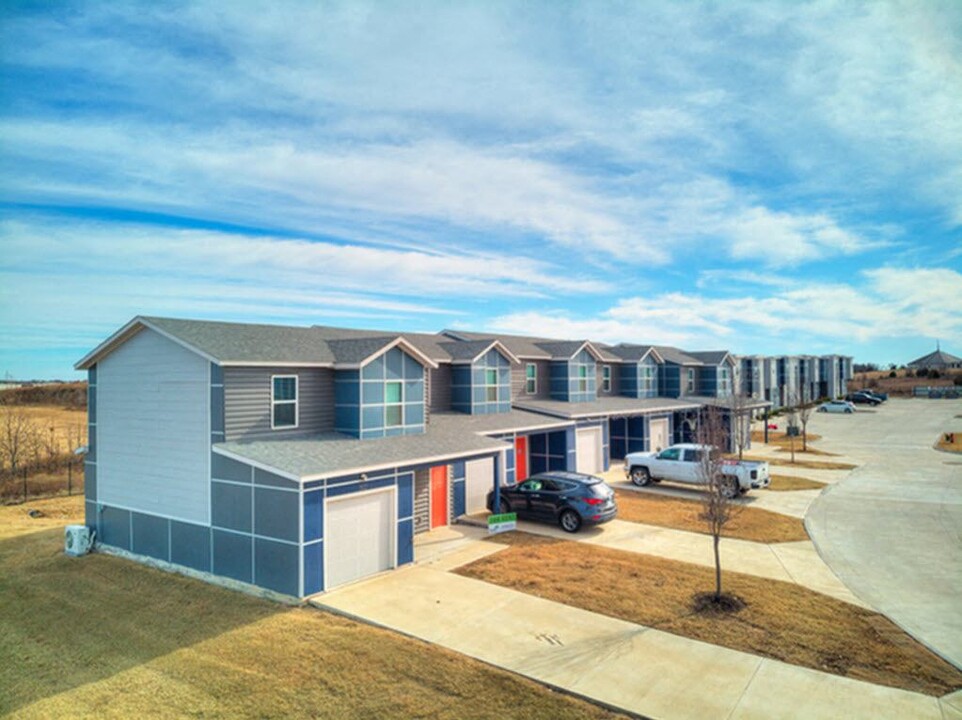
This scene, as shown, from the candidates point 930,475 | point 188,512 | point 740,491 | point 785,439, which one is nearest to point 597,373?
point 740,491

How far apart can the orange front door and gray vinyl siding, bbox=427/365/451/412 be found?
4990mm

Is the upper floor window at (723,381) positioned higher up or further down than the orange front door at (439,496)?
higher up

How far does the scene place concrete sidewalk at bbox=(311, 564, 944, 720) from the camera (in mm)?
7977

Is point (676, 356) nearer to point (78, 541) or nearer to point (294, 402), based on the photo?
point (294, 402)

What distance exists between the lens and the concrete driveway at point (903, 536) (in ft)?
37.0

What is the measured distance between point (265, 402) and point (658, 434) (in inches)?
921

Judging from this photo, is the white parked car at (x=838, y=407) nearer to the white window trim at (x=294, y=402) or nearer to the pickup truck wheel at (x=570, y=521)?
the pickup truck wheel at (x=570, y=521)

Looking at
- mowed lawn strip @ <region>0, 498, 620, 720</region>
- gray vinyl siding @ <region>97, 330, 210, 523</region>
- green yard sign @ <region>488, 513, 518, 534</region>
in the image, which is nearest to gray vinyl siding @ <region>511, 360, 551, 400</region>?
green yard sign @ <region>488, 513, 518, 534</region>

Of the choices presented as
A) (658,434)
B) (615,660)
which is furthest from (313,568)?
(658,434)

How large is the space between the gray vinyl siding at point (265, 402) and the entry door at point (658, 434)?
19925 mm

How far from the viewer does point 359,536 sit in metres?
13.5

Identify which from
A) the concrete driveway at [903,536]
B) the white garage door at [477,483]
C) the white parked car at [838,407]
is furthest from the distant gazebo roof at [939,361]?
the white garage door at [477,483]

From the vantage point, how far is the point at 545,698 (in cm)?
824

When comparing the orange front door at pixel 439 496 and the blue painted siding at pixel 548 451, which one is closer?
the orange front door at pixel 439 496
